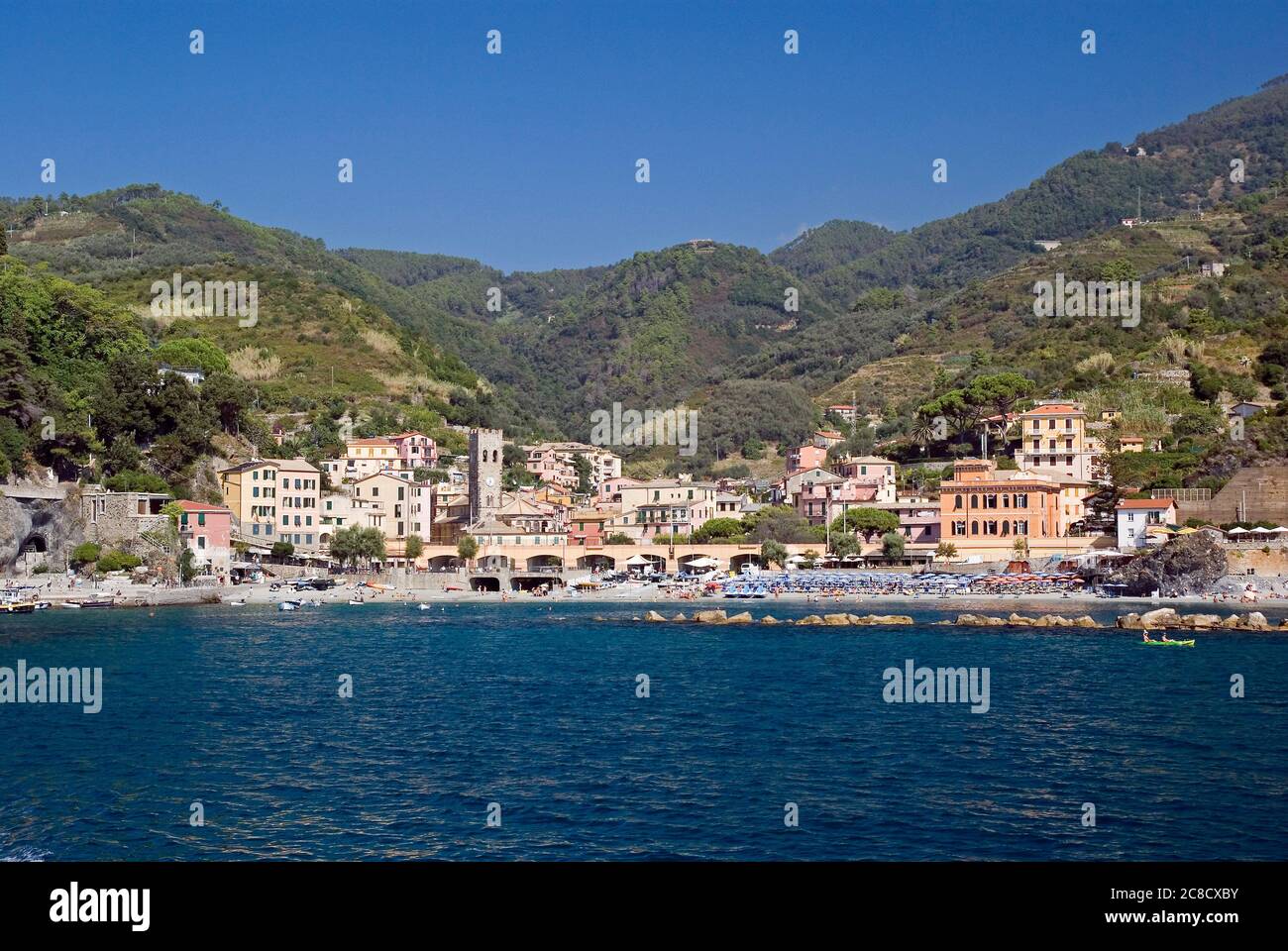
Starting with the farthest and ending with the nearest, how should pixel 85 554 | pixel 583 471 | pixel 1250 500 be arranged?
pixel 583 471, pixel 1250 500, pixel 85 554

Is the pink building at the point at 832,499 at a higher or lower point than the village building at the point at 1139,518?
higher

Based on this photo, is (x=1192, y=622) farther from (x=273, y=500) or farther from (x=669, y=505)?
(x=273, y=500)

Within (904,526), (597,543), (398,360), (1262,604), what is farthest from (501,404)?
(1262,604)

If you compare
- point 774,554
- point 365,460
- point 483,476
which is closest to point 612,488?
point 483,476

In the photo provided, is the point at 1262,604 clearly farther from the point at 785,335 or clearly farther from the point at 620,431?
the point at 785,335

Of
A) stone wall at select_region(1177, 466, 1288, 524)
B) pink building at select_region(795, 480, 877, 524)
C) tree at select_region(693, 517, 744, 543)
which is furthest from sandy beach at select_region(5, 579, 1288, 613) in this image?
pink building at select_region(795, 480, 877, 524)

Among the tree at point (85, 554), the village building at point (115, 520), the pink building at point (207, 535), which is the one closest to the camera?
the tree at point (85, 554)

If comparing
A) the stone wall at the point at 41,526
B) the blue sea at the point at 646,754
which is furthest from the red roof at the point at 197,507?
the blue sea at the point at 646,754

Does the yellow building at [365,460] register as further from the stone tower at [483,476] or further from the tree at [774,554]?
the tree at [774,554]
